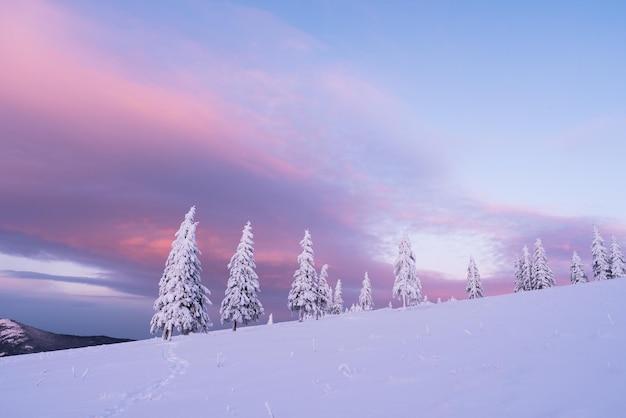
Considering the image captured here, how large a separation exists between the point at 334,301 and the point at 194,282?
64.0 meters

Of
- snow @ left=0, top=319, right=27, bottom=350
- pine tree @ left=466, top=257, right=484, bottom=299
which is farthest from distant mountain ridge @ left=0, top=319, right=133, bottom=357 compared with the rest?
pine tree @ left=466, top=257, right=484, bottom=299

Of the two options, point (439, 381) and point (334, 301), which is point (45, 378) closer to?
point (439, 381)

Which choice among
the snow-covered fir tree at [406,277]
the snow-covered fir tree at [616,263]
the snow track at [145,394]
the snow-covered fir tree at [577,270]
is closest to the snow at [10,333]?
the snow-covered fir tree at [406,277]

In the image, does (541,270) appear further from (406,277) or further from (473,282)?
(406,277)

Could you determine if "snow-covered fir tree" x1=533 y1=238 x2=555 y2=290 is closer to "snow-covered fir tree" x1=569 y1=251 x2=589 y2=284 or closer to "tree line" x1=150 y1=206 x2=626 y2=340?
"tree line" x1=150 y1=206 x2=626 y2=340

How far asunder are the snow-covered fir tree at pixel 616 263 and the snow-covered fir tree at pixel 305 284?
5138 centimetres

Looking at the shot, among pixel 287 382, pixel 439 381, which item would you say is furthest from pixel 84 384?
pixel 439 381

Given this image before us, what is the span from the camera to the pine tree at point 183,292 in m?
36.6

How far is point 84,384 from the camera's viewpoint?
44.9ft

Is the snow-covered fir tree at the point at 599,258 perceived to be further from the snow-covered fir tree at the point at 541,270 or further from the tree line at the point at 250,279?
the snow-covered fir tree at the point at 541,270

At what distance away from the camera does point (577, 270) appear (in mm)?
68062

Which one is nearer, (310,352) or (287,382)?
(287,382)

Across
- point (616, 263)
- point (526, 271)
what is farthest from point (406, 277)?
point (616, 263)

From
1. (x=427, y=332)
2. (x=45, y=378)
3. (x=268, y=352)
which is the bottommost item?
(x=45, y=378)
